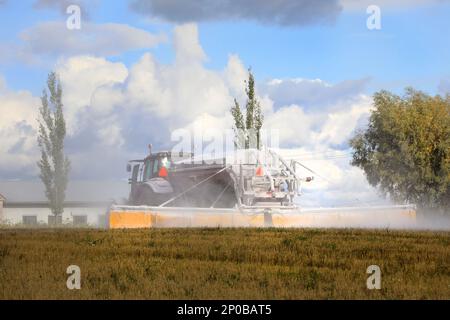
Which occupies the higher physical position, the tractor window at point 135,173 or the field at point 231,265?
the tractor window at point 135,173

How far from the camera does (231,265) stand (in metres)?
14.4

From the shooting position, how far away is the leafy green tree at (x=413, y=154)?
4894 centimetres

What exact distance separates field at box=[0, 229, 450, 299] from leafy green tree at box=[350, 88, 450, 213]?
28.0m

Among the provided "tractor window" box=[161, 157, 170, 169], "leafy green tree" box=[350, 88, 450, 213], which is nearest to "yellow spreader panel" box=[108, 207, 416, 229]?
"tractor window" box=[161, 157, 170, 169]

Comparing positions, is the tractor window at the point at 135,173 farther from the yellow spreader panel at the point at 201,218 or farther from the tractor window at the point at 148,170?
the yellow spreader panel at the point at 201,218

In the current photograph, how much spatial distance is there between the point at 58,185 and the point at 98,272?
48.4 meters

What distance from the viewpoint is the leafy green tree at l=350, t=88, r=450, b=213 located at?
161 feet

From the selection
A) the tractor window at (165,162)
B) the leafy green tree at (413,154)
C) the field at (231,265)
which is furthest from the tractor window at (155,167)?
the leafy green tree at (413,154)

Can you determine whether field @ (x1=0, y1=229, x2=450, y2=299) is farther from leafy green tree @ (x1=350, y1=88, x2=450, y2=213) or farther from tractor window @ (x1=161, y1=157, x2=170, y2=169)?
leafy green tree @ (x1=350, y1=88, x2=450, y2=213)

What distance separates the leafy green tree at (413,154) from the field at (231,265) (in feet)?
91.9

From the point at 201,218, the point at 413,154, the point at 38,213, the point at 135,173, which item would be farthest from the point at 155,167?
the point at 38,213

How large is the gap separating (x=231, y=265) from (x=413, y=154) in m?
37.1
